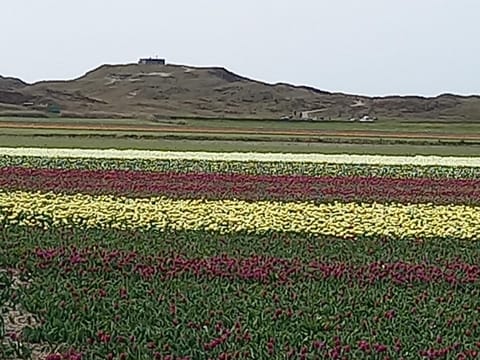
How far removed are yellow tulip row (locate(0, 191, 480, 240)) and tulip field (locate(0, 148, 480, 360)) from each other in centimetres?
5

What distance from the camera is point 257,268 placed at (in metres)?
11.3

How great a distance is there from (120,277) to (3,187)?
9829 millimetres

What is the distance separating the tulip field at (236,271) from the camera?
8.25 m

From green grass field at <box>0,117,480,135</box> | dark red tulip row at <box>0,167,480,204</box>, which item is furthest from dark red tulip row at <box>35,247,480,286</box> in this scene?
green grass field at <box>0,117,480,135</box>

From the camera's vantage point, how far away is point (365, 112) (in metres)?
180

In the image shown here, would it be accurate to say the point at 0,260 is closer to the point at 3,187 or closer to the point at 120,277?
the point at 120,277

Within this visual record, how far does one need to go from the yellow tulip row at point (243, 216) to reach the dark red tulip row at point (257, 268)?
2.58 meters

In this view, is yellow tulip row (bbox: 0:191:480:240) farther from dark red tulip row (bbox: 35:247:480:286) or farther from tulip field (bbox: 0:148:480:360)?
dark red tulip row (bbox: 35:247:480:286)

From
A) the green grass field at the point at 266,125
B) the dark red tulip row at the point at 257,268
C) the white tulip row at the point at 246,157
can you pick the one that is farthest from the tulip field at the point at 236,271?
the green grass field at the point at 266,125

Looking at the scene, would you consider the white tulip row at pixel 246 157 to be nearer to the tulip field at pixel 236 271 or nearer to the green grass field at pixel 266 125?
the tulip field at pixel 236 271

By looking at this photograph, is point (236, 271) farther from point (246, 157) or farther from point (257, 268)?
point (246, 157)

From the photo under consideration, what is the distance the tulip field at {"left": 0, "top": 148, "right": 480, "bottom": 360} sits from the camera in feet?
27.1

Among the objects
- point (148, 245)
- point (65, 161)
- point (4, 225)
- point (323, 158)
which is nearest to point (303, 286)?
point (148, 245)

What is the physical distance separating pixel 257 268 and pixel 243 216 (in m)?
4.56
